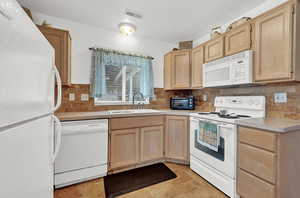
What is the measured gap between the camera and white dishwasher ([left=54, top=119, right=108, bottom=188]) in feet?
5.75

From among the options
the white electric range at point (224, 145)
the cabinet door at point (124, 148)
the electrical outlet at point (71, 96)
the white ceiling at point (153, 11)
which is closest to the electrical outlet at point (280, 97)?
the white electric range at point (224, 145)

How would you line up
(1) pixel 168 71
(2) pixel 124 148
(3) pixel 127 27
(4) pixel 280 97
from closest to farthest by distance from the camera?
(4) pixel 280 97, (2) pixel 124 148, (3) pixel 127 27, (1) pixel 168 71

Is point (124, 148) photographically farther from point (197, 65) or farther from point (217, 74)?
point (197, 65)

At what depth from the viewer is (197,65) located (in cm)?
266

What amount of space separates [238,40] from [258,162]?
1.52 m

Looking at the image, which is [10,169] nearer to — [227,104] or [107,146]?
[107,146]

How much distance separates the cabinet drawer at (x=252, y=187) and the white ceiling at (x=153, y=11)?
2.18 m

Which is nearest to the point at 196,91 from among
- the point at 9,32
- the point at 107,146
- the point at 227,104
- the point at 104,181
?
the point at 227,104

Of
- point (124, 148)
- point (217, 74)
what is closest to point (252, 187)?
point (217, 74)

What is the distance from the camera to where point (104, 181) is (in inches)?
75.5

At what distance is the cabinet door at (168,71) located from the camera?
3.01 meters

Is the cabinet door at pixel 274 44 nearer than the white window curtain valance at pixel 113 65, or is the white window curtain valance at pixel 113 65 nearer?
the cabinet door at pixel 274 44

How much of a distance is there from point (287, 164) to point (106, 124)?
2.00 metres

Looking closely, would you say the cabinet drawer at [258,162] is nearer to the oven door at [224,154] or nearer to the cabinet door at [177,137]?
the oven door at [224,154]
